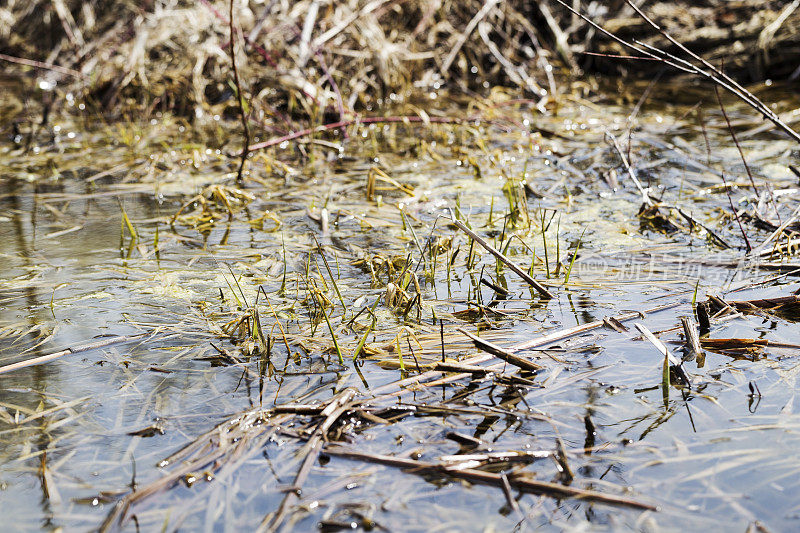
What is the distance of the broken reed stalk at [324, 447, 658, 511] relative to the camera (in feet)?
4.00

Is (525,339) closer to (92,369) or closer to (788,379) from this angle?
(788,379)

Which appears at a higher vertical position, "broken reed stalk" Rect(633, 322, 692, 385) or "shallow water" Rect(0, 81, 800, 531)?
"broken reed stalk" Rect(633, 322, 692, 385)

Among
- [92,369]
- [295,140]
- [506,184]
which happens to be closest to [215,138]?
[295,140]

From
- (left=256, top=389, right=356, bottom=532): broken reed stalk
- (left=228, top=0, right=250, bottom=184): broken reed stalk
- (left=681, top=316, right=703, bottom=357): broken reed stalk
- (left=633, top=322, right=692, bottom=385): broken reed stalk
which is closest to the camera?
(left=256, top=389, right=356, bottom=532): broken reed stalk

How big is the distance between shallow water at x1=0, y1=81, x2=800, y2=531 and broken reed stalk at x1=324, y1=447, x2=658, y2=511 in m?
0.02

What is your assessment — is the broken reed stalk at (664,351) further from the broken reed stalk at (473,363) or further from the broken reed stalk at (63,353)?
the broken reed stalk at (63,353)

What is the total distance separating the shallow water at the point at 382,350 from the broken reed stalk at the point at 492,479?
0.02m

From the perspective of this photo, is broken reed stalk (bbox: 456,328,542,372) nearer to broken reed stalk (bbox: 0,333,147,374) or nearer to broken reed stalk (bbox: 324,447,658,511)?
broken reed stalk (bbox: 324,447,658,511)

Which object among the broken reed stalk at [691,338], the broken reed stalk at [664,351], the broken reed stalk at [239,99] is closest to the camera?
the broken reed stalk at [664,351]

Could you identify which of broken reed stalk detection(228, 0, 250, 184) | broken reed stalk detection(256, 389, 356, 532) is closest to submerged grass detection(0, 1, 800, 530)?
broken reed stalk detection(256, 389, 356, 532)

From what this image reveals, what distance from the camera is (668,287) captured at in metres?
2.05

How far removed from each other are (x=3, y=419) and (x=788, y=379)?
1594 mm

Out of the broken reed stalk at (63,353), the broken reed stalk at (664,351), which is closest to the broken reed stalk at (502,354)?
the broken reed stalk at (664,351)

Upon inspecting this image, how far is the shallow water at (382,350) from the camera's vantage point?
1.26 m
